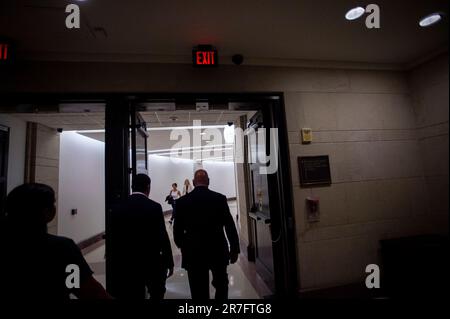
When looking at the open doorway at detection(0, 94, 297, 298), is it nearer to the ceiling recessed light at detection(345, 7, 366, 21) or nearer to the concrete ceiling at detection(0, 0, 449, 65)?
the concrete ceiling at detection(0, 0, 449, 65)

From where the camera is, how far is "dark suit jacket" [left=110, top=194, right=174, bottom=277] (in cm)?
167

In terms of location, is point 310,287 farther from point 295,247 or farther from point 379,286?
point 379,286

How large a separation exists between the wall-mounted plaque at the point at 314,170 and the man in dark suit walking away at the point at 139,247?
1408 mm

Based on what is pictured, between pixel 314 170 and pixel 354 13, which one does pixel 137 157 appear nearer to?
pixel 314 170

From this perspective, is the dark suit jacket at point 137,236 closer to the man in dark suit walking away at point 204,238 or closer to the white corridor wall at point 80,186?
the man in dark suit walking away at point 204,238

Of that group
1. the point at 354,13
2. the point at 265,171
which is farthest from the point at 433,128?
the point at 265,171

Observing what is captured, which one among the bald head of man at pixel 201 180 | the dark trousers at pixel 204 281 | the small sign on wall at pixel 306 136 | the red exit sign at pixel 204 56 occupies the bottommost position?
the dark trousers at pixel 204 281

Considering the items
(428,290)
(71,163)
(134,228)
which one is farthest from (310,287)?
Answer: (71,163)

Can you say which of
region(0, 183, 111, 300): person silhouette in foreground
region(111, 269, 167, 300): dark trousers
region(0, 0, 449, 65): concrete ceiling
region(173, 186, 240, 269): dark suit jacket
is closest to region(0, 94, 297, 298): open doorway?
region(111, 269, 167, 300): dark trousers

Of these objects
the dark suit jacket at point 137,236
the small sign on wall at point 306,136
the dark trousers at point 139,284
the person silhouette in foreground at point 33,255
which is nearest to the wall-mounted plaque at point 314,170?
the small sign on wall at point 306,136

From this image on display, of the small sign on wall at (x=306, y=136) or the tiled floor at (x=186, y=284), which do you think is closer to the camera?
the small sign on wall at (x=306, y=136)

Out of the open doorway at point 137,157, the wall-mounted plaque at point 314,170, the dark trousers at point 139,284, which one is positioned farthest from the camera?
the wall-mounted plaque at point 314,170

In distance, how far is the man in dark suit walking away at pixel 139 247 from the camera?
167 cm

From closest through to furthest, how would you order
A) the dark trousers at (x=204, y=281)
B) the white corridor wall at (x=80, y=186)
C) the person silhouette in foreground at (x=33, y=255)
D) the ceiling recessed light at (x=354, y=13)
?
1. the person silhouette in foreground at (x=33, y=255)
2. the ceiling recessed light at (x=354, y=13)
3. the dark trousers at (x=204, y=281)
4. the white corridor wall at (x=80, y=186)
